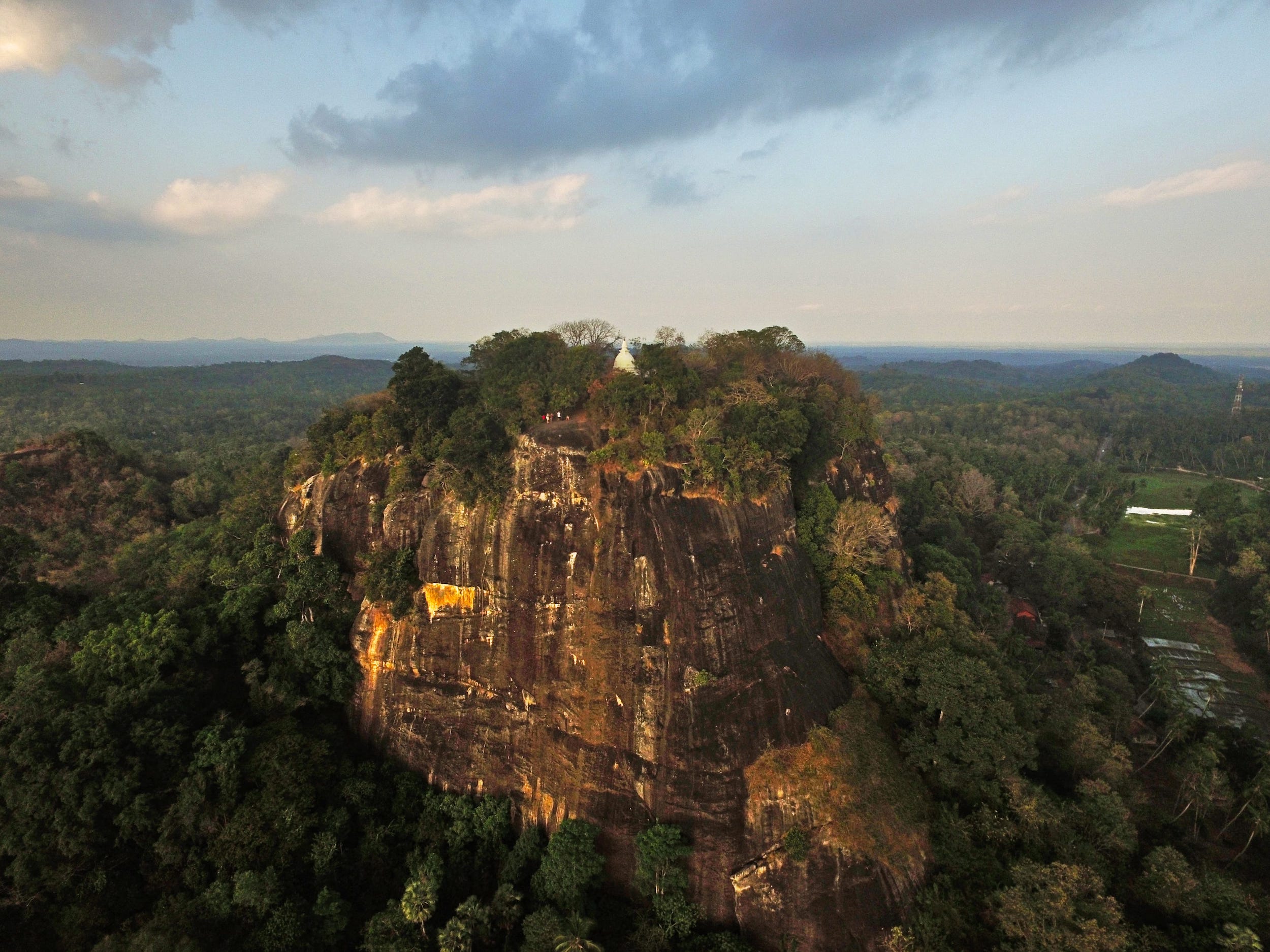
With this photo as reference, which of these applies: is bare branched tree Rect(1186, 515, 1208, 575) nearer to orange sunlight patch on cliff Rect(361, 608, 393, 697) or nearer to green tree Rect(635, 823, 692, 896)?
green tree Rect(635, 823, 692, 896)

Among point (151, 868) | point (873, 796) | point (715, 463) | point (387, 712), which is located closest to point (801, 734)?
point (873, 796)

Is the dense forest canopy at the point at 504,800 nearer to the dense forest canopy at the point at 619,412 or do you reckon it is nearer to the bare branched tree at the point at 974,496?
the dense forest canopy at the point at 619,412

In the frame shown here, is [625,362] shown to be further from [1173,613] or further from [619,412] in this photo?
[1173,613]

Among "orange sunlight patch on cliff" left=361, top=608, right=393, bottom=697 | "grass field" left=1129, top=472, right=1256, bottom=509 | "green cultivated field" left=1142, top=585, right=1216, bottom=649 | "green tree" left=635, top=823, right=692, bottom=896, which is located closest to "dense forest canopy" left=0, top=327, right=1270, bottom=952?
"green tree" left=635, top=823, right=692, bottom=896

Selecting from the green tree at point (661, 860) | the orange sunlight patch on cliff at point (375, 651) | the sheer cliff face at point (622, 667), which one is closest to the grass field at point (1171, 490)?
the sheer cliff face at point (622, 667)

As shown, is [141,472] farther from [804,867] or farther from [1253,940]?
[1253,940]
